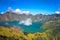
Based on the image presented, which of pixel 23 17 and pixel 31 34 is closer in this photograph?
pixel 31 34

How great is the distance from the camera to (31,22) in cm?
387

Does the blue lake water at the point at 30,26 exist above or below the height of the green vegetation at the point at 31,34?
above

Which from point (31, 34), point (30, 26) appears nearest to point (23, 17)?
point (30, 26)

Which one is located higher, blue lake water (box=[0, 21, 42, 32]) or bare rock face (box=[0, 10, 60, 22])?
bare rock face (box=[0, 10, 60, 22])

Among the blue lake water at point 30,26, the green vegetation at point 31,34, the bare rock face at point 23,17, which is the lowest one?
the green vegetation at point 31,34

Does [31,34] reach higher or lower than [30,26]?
lower

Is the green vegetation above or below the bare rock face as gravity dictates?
below

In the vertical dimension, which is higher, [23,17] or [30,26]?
[23,17]

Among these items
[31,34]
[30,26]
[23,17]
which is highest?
[23,17]

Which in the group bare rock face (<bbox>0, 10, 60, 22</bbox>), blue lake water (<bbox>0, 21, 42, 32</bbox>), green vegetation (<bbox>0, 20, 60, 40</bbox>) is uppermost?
bare rock face (<bbox>0, 10, 60, 22</bbox>)

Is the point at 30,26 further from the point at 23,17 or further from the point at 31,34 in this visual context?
the point at 23,17

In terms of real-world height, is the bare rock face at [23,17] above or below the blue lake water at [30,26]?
above

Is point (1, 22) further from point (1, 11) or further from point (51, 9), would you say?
point (51, 9)

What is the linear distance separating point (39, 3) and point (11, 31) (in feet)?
3.71
